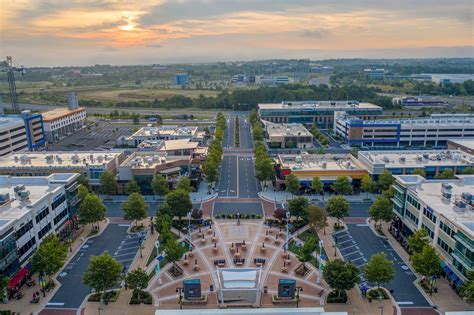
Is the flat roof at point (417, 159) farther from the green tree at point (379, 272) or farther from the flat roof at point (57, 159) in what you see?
the flat roof at point (57, 159)

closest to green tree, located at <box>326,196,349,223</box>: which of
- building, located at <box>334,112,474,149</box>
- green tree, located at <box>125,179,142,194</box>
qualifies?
green tree, located at <box>125,179,142,194</box>

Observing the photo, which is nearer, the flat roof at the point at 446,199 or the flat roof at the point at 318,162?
the flat roof at the point at 446,199

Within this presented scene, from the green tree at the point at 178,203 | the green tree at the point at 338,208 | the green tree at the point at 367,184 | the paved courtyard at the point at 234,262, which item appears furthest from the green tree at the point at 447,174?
the green tree at the point at 178,203

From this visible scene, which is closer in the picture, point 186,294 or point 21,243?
point 186,294

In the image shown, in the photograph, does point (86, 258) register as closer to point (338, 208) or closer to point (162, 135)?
point (338, 208)

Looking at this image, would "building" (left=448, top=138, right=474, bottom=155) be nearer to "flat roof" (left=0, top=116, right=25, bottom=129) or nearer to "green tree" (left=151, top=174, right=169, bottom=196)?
"green tree" (left=151, top=174, right=169, bottom=196)

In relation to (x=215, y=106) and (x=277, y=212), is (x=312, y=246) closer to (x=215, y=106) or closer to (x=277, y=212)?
(x=277, y=212)

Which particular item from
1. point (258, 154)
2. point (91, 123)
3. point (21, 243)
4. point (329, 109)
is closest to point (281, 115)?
point (329, 109)
